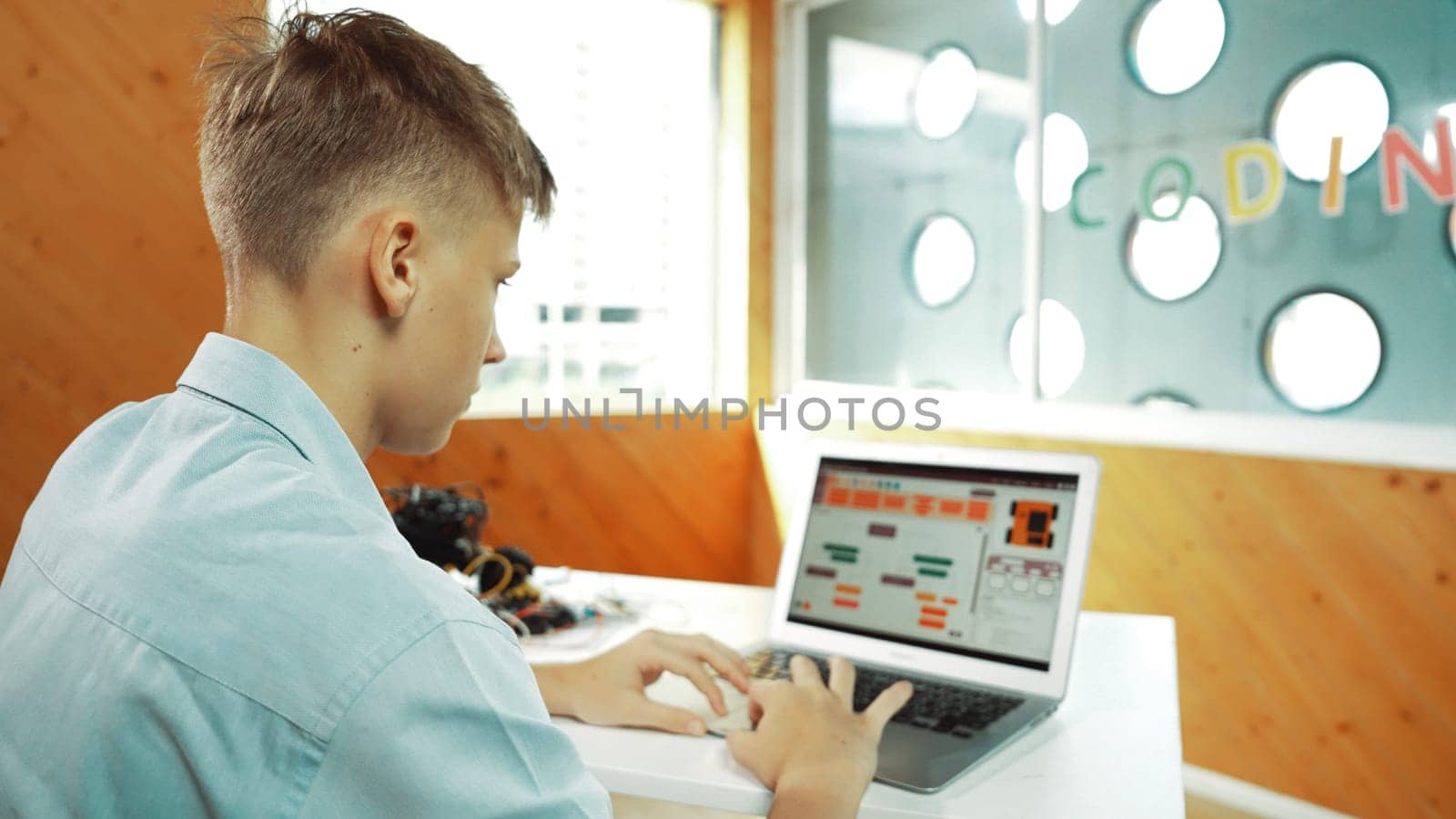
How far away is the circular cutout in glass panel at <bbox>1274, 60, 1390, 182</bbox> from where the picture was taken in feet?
8.21

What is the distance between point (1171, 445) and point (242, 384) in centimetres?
267

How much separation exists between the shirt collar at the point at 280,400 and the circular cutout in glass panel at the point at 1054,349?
2716 millimetres

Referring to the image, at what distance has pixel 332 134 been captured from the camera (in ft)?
2.77

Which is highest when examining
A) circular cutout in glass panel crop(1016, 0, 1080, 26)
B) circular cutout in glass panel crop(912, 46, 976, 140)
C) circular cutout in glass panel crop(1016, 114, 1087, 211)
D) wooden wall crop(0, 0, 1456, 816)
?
circular cutout in glass panel crop(1016, 0, 1080, 26)

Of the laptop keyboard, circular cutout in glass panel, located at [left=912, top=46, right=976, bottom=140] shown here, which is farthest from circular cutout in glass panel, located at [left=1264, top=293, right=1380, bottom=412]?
the laptop keyboard

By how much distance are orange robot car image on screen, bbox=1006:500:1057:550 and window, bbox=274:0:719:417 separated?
252 centimetres

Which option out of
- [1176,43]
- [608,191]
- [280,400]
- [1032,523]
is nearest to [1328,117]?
[1176,43]

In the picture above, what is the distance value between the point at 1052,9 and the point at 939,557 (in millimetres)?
2352

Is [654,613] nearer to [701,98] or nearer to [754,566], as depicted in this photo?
[754,566]

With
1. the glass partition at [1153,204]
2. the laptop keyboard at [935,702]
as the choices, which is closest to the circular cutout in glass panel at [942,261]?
the glass partition at [1153,204]

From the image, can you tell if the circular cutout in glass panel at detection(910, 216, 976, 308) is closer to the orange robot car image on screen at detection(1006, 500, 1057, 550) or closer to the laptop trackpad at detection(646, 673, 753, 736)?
the orange robot car image on screen at detection(1006, 500, 1057, 550)

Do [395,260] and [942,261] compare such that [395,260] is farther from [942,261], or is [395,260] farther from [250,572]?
[942,261]

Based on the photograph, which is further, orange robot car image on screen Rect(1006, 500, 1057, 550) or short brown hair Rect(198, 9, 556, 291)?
orange robot car image on screen Rect(1006, 500, 1057, 550)

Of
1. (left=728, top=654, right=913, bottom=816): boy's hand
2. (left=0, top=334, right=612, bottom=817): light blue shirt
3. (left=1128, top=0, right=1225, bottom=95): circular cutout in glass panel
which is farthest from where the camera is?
(left=1128, top=0, right=1225, bottom=95): circular cutout in glass panel
